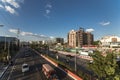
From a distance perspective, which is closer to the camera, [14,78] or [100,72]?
[100,72]

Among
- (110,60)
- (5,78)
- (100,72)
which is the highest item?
(110,60)

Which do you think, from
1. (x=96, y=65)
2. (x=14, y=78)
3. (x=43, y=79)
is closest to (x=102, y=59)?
(x=96, y=65)

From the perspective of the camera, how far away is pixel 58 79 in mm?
31500

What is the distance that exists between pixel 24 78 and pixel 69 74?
34.8 feet

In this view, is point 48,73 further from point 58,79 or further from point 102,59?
point 102,59

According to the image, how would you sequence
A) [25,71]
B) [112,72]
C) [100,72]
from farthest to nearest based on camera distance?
[25,71], [100,72], [112,72]

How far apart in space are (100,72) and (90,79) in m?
5.16

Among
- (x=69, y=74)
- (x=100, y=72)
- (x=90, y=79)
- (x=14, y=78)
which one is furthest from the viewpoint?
(x=69, y=74)

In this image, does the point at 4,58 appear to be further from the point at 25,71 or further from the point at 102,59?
the point at 102,59

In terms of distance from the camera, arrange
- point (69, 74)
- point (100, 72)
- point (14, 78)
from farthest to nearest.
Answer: point (69, 74) < point (14, 78) < point (100, 72)

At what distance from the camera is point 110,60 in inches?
906

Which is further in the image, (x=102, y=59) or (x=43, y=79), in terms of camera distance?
(x=43, y=79)

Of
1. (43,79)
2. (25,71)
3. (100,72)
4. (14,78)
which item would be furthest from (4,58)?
(100,72)

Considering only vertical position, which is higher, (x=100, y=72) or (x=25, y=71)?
(x=100, y=72)
